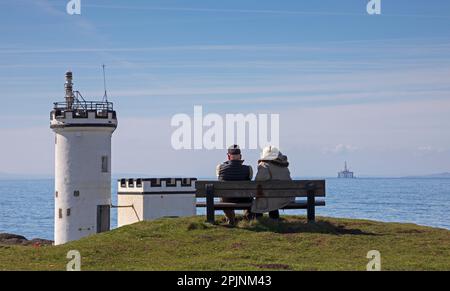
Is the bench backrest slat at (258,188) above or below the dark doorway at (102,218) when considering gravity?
above

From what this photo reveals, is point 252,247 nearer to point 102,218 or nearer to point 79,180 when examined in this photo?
point 79,180

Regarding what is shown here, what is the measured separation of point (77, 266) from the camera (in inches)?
674

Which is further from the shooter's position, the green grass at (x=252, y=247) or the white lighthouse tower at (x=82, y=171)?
the white lighthouse tower at (x=82, y=171)

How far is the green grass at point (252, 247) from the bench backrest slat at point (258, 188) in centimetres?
79

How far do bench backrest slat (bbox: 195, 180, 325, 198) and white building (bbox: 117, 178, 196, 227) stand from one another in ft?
78.6

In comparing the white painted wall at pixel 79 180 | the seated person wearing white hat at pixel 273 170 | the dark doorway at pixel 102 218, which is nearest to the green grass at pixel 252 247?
the seated person wearing white hat at pixel 273 170

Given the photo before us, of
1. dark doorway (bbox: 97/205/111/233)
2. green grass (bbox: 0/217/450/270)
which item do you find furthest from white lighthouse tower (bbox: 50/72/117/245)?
green grass (bbox: 0/217/450/270)

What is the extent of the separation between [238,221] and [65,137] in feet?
80.3

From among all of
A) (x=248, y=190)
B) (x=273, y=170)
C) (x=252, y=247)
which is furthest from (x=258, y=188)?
(x=252, y=247)

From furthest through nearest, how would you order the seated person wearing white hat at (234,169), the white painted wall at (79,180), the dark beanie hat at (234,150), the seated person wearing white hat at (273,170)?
the white painted wall at (79,180)
the seated person wearing white hat at (234,169)
the dark beanie hat at (234,150)
the seated person wearing white hat at (273,170)

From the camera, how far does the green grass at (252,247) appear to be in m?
17.2

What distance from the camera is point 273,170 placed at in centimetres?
2253

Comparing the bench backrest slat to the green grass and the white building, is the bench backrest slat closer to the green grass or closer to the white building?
the green grass

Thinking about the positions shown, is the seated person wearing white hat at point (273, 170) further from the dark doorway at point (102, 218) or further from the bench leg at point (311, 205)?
the dark doorway at point (102, 218)
